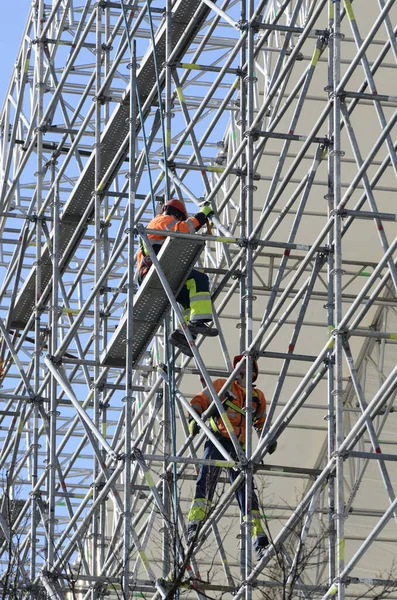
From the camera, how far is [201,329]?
1892 cm

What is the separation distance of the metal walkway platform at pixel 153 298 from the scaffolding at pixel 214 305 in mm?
32

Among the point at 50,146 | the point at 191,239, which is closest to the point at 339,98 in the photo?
the point at 191,239

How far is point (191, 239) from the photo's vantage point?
18.4 meters

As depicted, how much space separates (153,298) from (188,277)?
16.2 inches

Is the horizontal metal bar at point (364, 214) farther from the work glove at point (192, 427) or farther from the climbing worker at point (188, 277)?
the work glove at point (192, 427)

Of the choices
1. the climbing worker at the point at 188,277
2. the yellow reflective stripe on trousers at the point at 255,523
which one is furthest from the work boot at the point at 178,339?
the yellow reflective stripe on trousers at the point at 255,523

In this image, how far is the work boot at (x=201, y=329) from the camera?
61.8 ft

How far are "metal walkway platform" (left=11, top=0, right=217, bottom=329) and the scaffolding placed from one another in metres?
0.03

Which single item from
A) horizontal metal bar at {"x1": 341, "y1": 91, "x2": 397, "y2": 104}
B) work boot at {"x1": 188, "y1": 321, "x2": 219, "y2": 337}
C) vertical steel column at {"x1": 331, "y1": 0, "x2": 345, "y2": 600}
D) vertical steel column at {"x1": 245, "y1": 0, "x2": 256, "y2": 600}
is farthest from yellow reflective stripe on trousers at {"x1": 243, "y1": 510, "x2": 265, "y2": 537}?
horizontal metal bar at {"x1": 341, "y1": 91, "x2": 397, "y2": 104}

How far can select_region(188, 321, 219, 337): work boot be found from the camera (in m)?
18.8

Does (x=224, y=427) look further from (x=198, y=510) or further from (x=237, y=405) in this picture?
(x=198, y=510)

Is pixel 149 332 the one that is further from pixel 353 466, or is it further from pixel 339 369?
pixel 353 466

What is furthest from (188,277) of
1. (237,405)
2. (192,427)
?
(192,427)

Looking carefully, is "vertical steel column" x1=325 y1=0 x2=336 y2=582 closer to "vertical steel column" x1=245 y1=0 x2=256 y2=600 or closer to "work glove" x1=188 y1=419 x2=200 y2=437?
"vertical steel column" x1=245 y1=0 x2=256 y2=600
